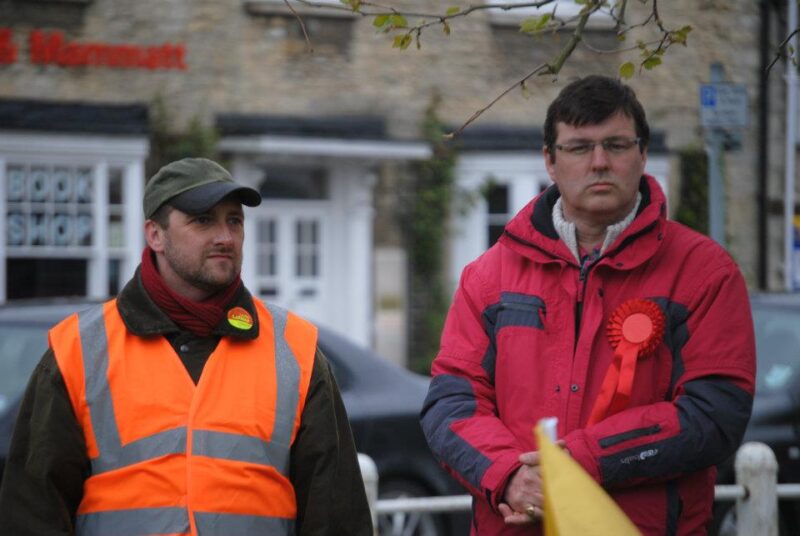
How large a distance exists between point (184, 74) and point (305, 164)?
1848 millimetres

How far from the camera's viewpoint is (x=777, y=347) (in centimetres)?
912

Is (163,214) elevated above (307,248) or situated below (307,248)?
above

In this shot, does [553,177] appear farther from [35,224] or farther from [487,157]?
[487,157]

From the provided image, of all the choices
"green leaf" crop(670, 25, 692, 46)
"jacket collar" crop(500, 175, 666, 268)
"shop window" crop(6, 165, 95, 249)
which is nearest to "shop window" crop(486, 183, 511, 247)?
"shop window" crop(6, 165, 95, 249)

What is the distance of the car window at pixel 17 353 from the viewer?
8062 mm

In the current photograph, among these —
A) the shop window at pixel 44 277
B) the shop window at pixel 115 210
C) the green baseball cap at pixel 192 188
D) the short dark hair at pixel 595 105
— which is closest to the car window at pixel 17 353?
the green baseball cap at pixel 192 188

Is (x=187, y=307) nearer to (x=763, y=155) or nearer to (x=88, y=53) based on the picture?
(x=88, y=53)

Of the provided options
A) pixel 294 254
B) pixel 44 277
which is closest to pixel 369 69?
pixel 294 254

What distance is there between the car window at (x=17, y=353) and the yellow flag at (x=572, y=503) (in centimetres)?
518

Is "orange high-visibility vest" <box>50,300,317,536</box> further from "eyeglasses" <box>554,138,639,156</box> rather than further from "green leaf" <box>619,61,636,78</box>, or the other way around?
"green leaf" <box>619,61,636,78</box>

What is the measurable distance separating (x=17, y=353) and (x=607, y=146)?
5054 mm

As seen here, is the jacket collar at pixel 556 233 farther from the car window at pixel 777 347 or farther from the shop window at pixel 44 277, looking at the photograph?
the shop window at pixel 44 277

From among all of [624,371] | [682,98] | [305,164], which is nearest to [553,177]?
[624,371]

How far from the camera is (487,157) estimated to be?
18938 millimetres
